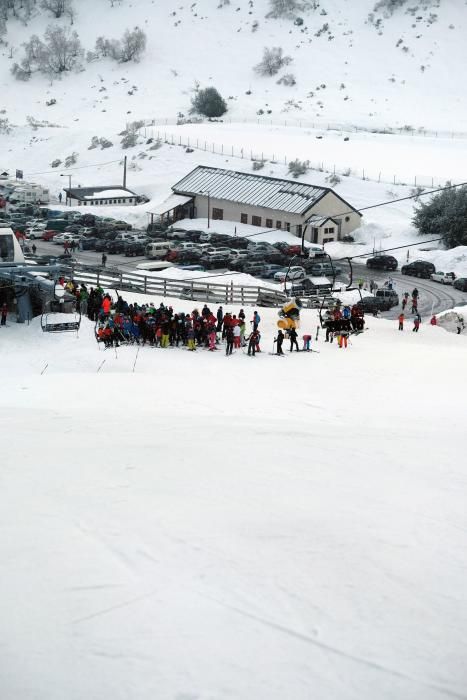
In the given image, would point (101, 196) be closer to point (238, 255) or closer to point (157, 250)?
point (157, 250)

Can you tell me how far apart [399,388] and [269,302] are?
43.2 feet

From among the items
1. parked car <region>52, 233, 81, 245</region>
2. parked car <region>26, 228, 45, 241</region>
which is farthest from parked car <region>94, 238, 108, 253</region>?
parked car <region>26, 228, 45, 241</region>

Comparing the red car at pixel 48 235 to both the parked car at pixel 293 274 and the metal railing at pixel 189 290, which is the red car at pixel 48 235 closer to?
the parked car at pixel 293 274

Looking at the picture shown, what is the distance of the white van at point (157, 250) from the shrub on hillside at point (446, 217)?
1527 cm

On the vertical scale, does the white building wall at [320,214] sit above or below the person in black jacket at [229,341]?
above

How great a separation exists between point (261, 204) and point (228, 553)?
1994 inches

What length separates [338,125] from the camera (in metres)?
81.2

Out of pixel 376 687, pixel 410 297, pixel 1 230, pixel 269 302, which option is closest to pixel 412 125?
pixel 410 297

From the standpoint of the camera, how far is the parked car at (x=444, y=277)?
1873 inches

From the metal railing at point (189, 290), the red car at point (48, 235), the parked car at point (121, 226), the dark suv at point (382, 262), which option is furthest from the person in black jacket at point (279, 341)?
the parked car at point (121, 226)

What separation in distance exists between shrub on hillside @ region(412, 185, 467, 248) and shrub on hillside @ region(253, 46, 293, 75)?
133 feet

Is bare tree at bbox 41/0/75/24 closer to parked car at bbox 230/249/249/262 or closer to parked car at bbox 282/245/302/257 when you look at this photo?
parked car at bbox 282/245/302/257

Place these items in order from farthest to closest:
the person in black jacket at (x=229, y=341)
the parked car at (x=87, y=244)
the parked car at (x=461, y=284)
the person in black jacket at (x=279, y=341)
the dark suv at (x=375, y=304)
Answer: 1. the parked car at (x=87, y=244)
2. the parked car at (x=461, y=284)
3. the dark suv at (x=375, y=304)
4. the person in black jacket at (x=279, y=341)
5. the person in black jacket at (x=229, y=341)

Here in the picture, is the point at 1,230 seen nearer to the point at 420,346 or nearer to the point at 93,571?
the point at 420,346
